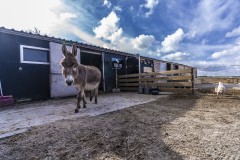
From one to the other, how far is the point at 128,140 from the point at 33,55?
625 cm

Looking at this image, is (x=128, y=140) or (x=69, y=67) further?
(x=69, y=67)

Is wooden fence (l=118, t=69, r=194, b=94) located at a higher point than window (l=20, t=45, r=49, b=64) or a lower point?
lower

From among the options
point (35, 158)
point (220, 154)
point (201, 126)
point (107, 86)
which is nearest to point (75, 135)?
point (35, 158)

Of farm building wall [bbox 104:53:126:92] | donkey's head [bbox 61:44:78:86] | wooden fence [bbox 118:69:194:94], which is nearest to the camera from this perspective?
donkey's head [bbox 61:44:78:86]

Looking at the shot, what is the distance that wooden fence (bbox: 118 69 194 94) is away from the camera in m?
7.27

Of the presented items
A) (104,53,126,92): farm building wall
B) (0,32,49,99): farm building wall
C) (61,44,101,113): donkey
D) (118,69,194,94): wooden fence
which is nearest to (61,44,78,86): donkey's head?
(61,44,101,113): donkey

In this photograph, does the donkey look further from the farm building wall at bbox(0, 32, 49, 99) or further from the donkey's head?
the farm building wall at bbox(0, 32, 49, 99)

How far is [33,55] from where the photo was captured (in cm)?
680

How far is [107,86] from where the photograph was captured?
10320mm

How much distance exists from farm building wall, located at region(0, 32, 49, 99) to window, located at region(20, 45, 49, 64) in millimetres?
104

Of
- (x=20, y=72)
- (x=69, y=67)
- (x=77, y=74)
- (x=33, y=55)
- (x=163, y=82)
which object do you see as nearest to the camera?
(x=69, y=67)

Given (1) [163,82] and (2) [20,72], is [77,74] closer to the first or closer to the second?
(2) [20,72]

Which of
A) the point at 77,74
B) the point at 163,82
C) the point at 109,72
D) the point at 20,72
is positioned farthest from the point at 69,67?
the point at 109,72

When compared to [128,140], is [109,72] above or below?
above
